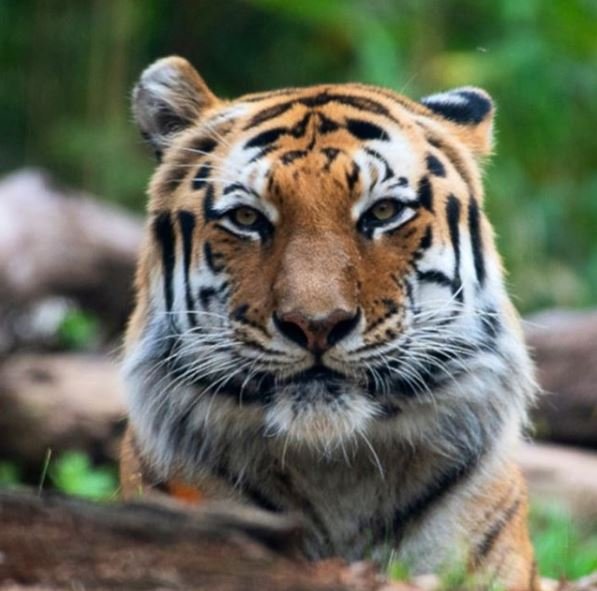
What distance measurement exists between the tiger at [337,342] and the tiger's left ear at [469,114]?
12 cm

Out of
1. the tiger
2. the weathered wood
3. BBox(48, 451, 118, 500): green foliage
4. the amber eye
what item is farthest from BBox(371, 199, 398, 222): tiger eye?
BBox(48, 451, 118, 500): green foliage

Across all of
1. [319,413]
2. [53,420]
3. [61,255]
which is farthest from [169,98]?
[61,255]

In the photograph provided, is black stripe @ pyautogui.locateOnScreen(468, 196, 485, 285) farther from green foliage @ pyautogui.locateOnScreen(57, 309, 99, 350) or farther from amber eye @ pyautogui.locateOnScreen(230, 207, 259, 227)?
green foliage @ pyautogui.locateOnScreen(57, 309, 99, 350)

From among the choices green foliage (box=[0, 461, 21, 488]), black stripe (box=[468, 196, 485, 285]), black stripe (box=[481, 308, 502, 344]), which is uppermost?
black stripe (box=[468, 196, 485, 285])

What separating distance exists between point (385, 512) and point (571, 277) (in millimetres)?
7326

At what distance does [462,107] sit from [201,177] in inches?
35.2

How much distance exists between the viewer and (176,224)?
4.41 metres

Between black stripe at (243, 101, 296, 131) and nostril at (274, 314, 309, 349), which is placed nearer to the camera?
nostril at (274, 314, 309, 349)

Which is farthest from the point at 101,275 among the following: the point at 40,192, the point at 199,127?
the point at 199,127

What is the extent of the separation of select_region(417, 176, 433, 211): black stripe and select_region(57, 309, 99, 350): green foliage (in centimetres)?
450

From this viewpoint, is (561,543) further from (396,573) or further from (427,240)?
(396,573)

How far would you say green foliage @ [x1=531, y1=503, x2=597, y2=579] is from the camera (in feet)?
15.8

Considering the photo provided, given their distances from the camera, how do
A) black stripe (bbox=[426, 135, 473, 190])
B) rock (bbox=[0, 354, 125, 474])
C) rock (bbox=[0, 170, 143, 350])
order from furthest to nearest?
rock (bbox=[0, 170, 143, 350]), rock (bbox=[0, 354, 125, 474]), black stripe (bbox=[426, 135, 473, 190])

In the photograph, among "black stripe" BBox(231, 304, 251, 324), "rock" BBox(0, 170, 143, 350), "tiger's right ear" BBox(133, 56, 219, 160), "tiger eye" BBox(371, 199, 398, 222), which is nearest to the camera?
"black stripe" BBox(231, 304, 251, 324)
